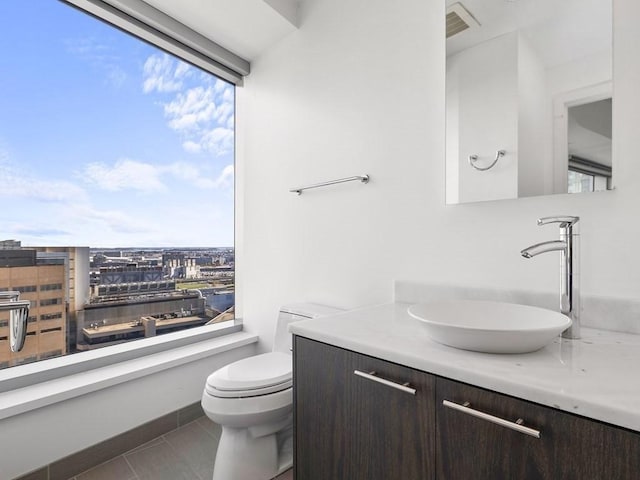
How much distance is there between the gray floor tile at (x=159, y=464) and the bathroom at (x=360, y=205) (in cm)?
15

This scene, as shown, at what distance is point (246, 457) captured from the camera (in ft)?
4.54

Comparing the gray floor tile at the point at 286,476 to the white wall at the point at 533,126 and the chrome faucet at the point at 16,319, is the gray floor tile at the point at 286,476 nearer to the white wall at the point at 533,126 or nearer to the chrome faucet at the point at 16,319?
the chrome faucet at the point at 16,319

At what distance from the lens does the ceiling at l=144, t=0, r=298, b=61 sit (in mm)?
1791

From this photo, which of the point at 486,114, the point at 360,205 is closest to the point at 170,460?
the point at 360,205

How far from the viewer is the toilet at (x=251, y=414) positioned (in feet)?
4.28

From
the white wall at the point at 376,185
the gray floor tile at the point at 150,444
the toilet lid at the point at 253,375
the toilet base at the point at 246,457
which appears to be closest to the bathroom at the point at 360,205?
the white wall at the point at 376,185

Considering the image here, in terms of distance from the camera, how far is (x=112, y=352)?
1.74 m

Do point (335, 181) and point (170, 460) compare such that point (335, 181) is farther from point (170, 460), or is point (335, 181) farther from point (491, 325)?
point (170, 460)

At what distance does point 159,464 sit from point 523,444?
1628mm

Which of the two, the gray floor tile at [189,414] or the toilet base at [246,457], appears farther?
the gray floor tile at [189,414]

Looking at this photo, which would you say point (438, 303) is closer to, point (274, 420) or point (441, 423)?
point (441, 423)

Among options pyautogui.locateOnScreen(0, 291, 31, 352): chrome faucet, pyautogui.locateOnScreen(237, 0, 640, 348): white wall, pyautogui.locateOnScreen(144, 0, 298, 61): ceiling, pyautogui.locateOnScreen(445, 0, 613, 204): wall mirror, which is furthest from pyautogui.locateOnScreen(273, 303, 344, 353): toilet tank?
pyautogui.locateOnScreen(144, 0, 298, 61): ceiling

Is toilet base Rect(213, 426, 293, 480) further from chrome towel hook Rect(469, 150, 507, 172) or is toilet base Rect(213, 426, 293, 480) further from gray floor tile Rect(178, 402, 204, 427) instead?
chrome towel hook Rect(469, 150, 507, 172)

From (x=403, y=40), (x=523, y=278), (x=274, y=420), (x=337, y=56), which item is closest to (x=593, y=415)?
(x=523, y=278)
